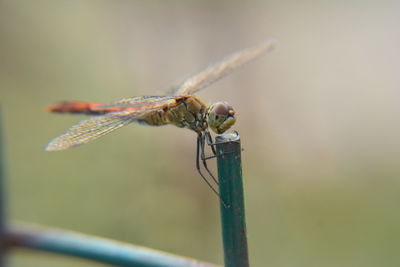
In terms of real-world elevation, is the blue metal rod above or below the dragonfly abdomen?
below

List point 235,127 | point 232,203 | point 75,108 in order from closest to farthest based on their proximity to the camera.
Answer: point 232,203 → point 75,108 → point 235,127

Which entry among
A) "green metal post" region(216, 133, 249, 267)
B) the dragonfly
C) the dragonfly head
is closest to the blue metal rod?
"green metal post" region(216, 133, 249, 267)

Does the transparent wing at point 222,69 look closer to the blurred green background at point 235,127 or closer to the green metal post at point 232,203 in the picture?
the green metal post at point 232,203

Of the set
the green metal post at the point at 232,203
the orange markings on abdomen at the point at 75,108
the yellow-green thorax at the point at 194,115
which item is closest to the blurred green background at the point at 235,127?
the orange markings on abdomen at the point at 75,108

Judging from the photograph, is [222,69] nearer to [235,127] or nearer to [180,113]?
[180,113]

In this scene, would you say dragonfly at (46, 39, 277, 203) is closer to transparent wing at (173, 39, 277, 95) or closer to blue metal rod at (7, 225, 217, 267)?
transparent wing at (173, 39, 277, 95)

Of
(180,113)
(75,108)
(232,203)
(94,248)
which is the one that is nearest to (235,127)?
(75,108)
